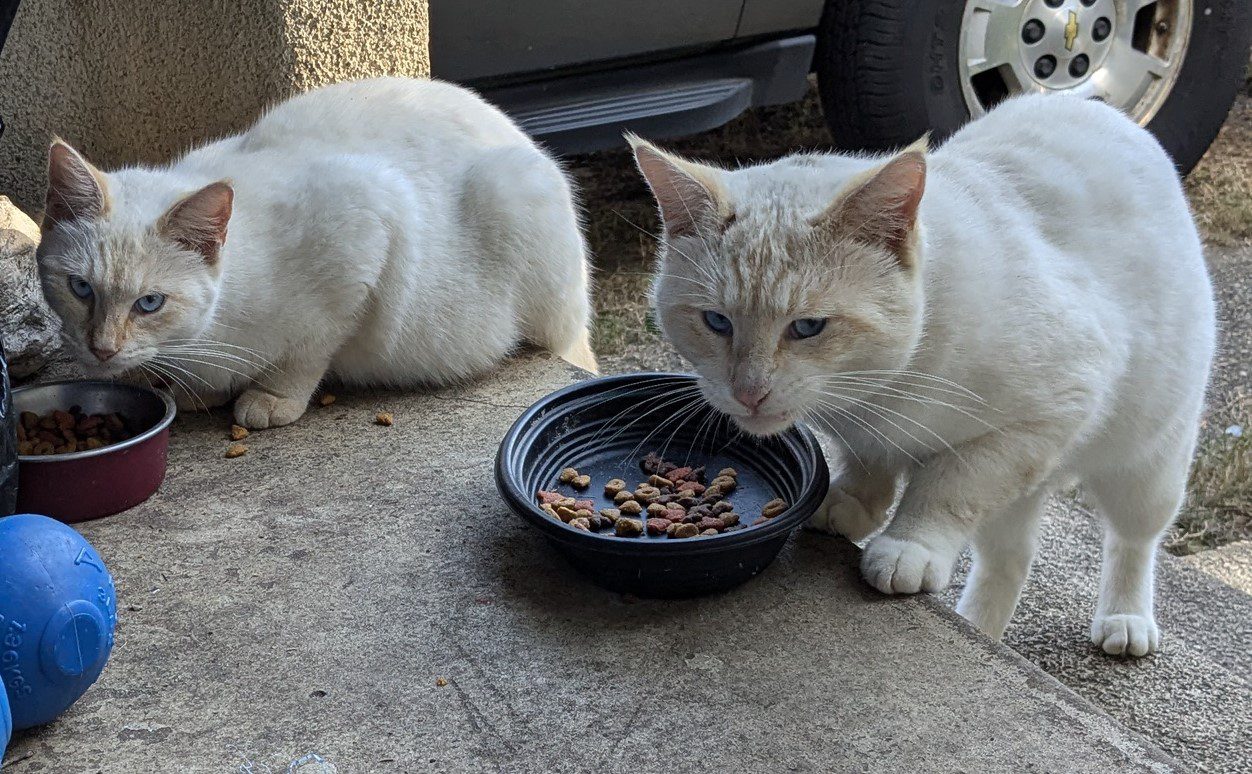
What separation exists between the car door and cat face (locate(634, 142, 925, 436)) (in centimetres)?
224

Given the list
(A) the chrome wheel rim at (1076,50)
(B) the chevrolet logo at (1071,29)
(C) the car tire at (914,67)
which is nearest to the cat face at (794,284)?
(C) the car tire at (914,67)

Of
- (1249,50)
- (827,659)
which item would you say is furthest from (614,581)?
(1249,50)

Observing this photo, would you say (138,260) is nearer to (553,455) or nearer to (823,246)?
(553,455)

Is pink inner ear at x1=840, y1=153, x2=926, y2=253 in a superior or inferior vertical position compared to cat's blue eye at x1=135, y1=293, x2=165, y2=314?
superior

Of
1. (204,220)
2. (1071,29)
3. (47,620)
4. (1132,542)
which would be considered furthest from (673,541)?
(1071,29)

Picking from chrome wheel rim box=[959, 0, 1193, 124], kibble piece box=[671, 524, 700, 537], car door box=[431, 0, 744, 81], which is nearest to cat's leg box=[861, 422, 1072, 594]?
kibble piece box=[671, 524, 700, 537]

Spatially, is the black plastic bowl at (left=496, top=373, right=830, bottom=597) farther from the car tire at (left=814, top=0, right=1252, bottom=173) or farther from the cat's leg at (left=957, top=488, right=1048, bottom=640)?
the car tire at (left=814, top=0, right=1252, bottom=173)

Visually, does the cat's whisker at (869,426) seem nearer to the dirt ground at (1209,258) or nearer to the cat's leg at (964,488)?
the cat's leg at (964,488)

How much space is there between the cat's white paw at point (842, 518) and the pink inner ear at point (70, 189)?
69.3 inches

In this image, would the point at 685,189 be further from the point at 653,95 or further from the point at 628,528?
the point at 653,95

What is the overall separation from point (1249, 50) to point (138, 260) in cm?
481

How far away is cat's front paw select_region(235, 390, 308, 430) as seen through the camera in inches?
119

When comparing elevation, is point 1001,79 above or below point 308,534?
above

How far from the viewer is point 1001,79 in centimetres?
511
